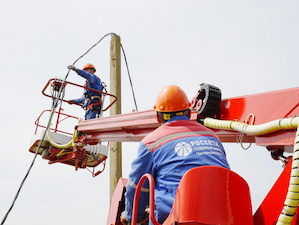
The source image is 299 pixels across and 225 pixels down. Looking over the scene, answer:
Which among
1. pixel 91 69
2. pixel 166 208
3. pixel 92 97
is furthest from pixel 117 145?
pixel 166 208

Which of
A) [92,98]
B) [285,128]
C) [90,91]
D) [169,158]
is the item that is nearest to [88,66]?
[90,91]

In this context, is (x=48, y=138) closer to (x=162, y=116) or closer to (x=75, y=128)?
(x=75, y=128)

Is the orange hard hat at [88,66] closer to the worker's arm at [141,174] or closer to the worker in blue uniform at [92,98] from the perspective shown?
the worker in blue uniform at [92,98]

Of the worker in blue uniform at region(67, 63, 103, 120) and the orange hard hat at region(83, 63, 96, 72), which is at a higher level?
the orange hard hat at region(83, 63, 96, 72)

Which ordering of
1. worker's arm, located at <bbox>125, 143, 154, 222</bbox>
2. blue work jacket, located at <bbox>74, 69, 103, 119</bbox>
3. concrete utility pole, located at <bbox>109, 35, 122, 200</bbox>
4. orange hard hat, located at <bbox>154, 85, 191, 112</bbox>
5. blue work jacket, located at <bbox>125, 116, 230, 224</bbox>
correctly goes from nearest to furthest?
blue work jacket, located at <bbox>125, 116, 230, 224</bbox> < worker's arm, located at <bbox>125, 143, 154, 222</bbox> < orange hard hat, located at <bbox>154, 85, 191, 112</bbox> < blue work jacket, located at <bbox>74, 69, 103, 119</bbox> < concrete utility pole, located at <bbox>109, 35, 122, 200</bbox>

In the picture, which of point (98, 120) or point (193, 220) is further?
point (98, 120)

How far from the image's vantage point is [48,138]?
8125 mm

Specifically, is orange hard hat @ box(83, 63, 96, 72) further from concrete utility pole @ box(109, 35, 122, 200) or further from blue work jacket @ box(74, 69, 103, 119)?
blue work jacket @ box(74, 69, 103, 119)

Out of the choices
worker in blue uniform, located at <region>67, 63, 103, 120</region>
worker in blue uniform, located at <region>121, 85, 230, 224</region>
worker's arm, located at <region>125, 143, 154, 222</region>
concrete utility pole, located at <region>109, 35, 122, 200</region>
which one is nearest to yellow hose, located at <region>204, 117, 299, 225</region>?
worker in blue uniform, located at <region>121, 85, 230, 224</region>

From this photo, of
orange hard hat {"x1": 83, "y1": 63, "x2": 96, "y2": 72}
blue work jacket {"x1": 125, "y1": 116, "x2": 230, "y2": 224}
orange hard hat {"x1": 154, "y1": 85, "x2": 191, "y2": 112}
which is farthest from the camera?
orange hard hat {"x1": 83, "y1": 63, "x2": 96, "y2": 72}

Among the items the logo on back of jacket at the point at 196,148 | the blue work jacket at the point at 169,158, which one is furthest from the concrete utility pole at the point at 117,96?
the logo on back of jacket at the point at 196,148

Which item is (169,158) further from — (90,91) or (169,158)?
(90,91)

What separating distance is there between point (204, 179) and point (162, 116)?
1.01m

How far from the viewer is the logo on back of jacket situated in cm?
252
